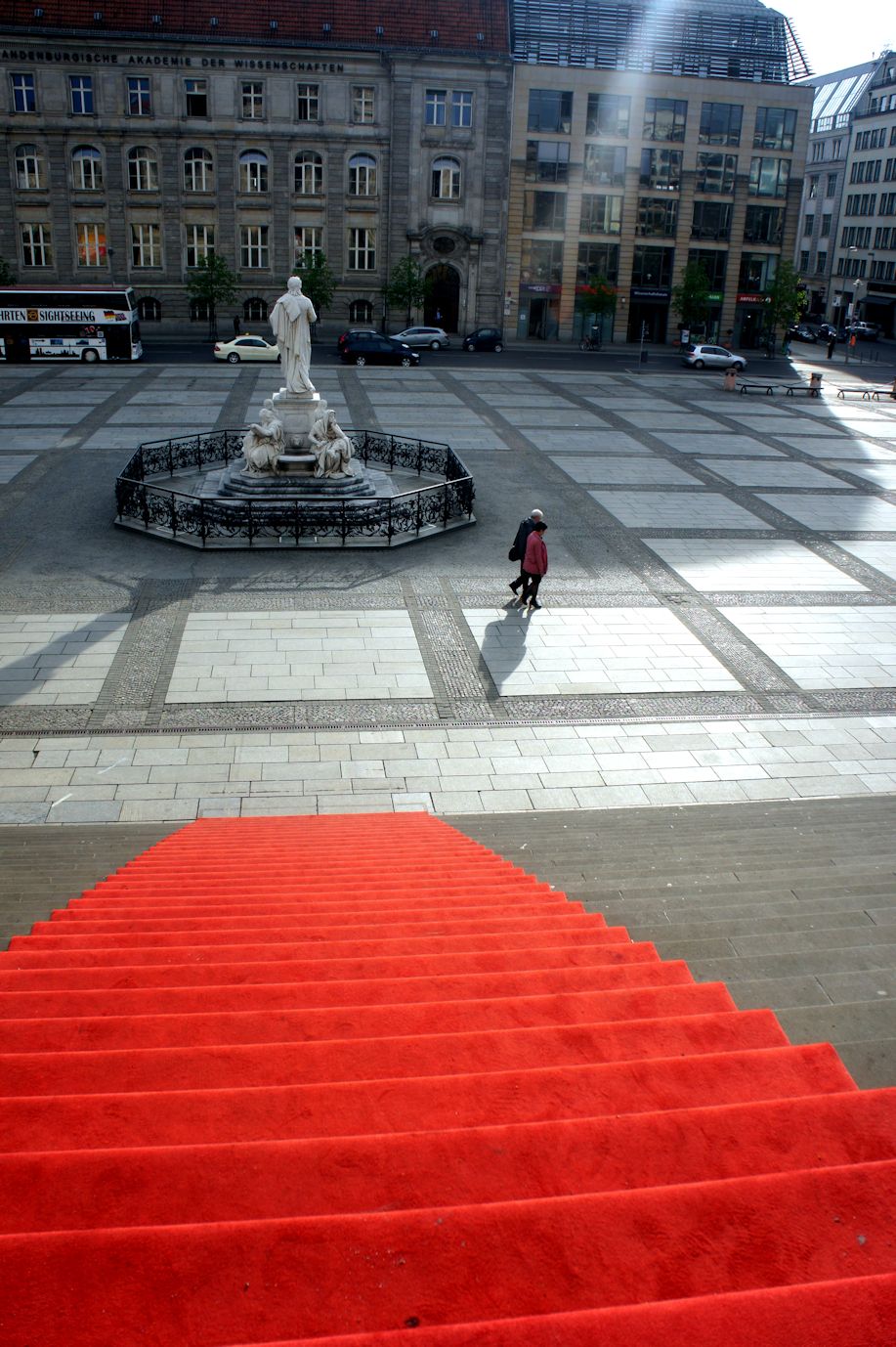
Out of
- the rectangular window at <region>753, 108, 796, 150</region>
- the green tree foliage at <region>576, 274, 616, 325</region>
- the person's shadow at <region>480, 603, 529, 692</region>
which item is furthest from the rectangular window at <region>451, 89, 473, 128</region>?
the person's shadow at <region>480, 603, 529, 692</region>

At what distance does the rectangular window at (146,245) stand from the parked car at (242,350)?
13100mm

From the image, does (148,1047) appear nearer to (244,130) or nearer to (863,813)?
(863,813)

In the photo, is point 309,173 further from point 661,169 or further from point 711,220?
point 711,220

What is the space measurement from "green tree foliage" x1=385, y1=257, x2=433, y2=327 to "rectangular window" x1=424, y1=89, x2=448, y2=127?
6.96 meters

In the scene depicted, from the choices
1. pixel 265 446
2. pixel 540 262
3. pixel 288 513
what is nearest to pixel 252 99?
pixel 540 262

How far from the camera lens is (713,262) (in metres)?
63.6

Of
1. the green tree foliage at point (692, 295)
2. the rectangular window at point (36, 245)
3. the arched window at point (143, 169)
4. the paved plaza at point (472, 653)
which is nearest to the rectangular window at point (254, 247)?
Answer: the arched window at point (143, 169)

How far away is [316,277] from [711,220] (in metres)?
24.3

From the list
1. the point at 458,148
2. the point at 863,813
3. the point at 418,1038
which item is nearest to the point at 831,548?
the point at 863,813

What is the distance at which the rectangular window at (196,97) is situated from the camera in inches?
2131

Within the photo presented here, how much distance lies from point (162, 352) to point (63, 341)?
20.8 ft

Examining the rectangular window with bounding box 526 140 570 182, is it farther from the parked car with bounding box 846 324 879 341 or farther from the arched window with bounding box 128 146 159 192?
the parked car with bounding box 846 324 879 341

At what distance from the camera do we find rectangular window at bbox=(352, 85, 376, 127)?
5556cm

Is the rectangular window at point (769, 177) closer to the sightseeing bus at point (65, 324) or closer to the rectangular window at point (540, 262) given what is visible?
the rectangular window at point (540, 262)
